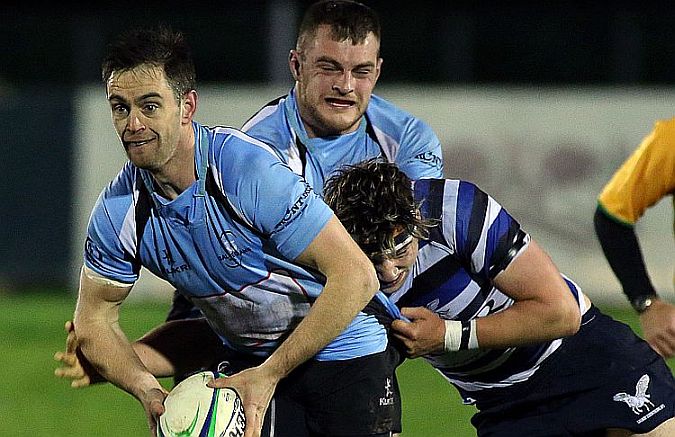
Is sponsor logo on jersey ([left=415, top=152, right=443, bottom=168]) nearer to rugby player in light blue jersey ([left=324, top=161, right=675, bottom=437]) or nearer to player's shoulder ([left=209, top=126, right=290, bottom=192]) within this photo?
rugby player in light blue jersey ([left=324, top=161, right=675, bottom=437])

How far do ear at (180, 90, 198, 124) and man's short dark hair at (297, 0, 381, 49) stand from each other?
119cm

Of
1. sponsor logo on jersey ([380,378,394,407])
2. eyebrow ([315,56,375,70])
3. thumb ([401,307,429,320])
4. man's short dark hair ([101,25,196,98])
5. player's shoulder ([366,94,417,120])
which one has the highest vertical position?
man's short dark hair ([101,25,196,98])

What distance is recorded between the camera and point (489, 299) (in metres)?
5.12

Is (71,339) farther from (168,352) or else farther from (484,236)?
(484,236)

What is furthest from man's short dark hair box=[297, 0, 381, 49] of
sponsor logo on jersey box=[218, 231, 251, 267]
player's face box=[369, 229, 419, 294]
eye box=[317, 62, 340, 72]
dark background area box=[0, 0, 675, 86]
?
dark background area box=[0, 0, 675, 86]

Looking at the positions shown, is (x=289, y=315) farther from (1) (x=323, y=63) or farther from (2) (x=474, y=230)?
(1) (x=323, y=63)

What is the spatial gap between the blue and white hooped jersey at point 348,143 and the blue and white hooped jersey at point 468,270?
2.44 feet

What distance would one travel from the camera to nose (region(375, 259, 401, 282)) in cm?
483

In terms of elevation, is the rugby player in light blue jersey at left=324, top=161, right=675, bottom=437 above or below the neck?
below

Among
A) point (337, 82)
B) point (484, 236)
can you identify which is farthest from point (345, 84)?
point (484, 236)

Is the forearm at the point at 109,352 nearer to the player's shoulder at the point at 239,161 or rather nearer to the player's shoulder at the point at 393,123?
the player's shoulder at the point at 239,161

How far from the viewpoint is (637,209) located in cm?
558

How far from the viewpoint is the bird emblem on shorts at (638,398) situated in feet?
17.1

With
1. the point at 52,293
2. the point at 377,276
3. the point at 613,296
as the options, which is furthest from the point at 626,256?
the point at 52,293
